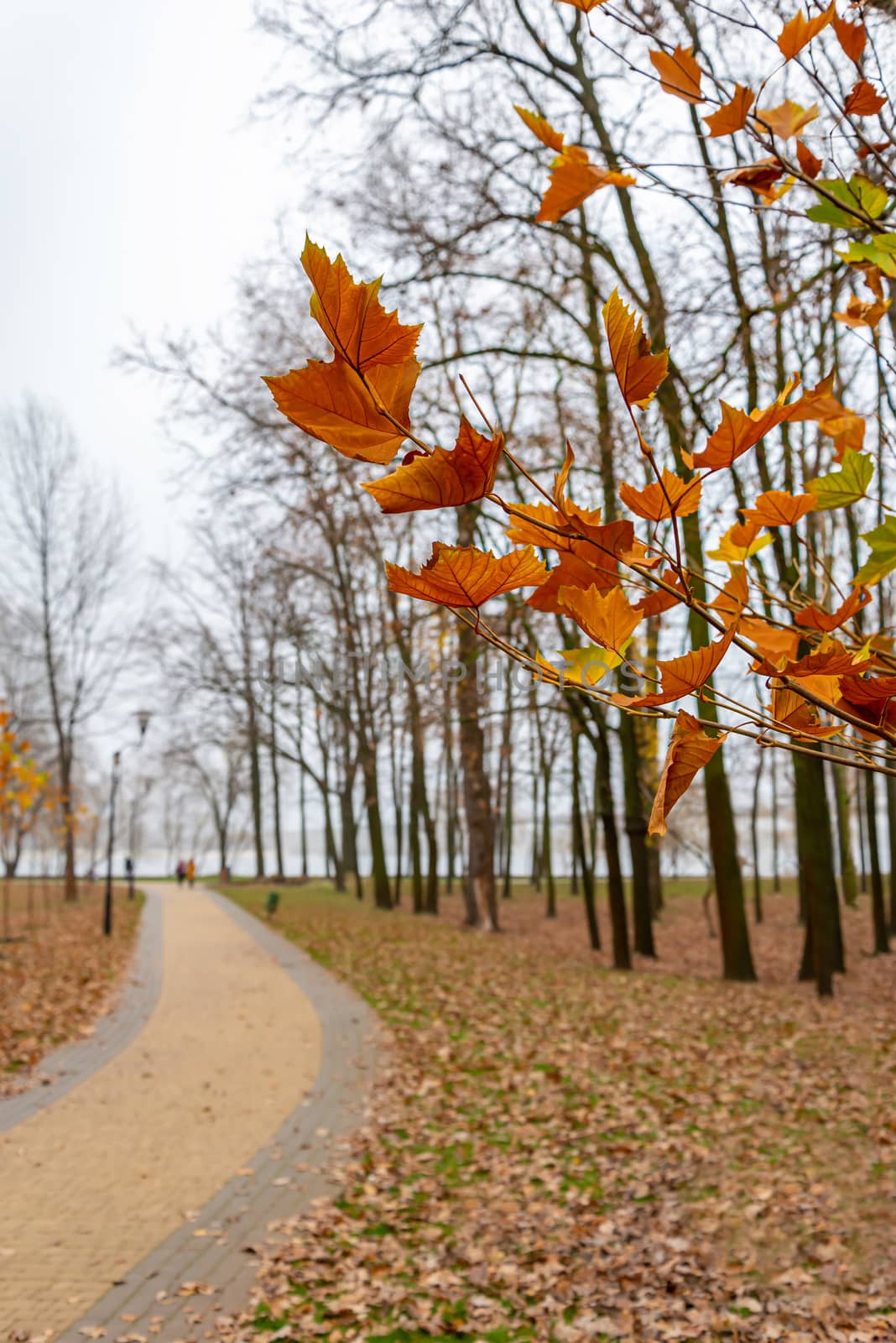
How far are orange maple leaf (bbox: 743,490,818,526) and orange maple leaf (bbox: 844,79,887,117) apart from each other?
2.20ft

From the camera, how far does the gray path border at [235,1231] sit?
396 centimetres

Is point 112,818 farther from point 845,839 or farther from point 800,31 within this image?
point 800,31

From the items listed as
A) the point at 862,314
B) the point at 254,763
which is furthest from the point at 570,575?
the point at 254,763

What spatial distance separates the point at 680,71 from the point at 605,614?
35.8 inches

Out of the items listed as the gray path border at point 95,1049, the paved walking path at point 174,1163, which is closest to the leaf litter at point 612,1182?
the paved walking path at point 174,1163

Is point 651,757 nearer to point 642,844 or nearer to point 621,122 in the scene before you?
point 642,844

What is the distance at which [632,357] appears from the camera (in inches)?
32.8

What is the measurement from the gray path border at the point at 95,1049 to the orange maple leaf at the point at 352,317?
7.35m

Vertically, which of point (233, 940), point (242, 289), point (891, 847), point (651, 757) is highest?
point (242, 289)

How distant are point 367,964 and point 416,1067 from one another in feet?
18.5

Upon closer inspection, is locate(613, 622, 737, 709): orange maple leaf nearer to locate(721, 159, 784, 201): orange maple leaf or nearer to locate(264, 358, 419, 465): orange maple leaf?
locate(264, 358, 419, 465): orange maple leaf

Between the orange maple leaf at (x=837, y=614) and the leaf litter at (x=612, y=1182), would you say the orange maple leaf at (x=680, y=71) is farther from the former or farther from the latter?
the leaf litter at (x=612, y=1182)

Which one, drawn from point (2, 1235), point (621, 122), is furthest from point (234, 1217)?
point (621, 122)

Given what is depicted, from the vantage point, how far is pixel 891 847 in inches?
571
